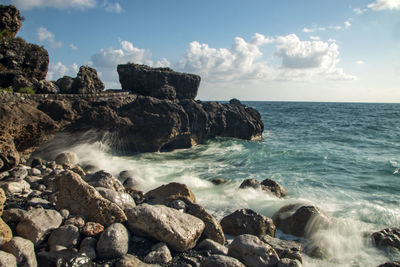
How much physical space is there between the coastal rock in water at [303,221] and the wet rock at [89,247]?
519cm

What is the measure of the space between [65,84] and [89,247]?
717 inches

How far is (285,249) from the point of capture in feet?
19.5

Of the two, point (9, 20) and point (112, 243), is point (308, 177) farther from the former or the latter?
point (9, 20)

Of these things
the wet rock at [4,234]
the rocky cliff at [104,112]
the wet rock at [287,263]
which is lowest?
the wet rock at [287,263]

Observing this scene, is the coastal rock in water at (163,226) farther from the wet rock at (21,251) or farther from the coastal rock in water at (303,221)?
the coastal rock in water at (303,221)

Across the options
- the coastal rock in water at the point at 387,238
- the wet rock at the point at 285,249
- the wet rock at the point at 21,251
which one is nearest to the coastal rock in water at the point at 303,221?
the coastal rock in water at the point at 387,238

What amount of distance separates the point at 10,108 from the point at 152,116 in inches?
362

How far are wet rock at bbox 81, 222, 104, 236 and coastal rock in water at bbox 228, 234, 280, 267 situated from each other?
2428 mm

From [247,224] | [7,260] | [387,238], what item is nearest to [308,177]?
[387,238]

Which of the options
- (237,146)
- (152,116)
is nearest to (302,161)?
(237,146)

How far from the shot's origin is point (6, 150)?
8531mm

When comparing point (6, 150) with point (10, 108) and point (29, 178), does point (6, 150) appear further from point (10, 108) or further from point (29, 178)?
point (10, 108)

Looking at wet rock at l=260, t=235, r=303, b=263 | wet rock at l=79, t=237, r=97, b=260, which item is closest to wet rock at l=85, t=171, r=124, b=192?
wet rock at l=79, t=237, r=97, b=260

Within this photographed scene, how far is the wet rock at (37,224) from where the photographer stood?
4695 mm
